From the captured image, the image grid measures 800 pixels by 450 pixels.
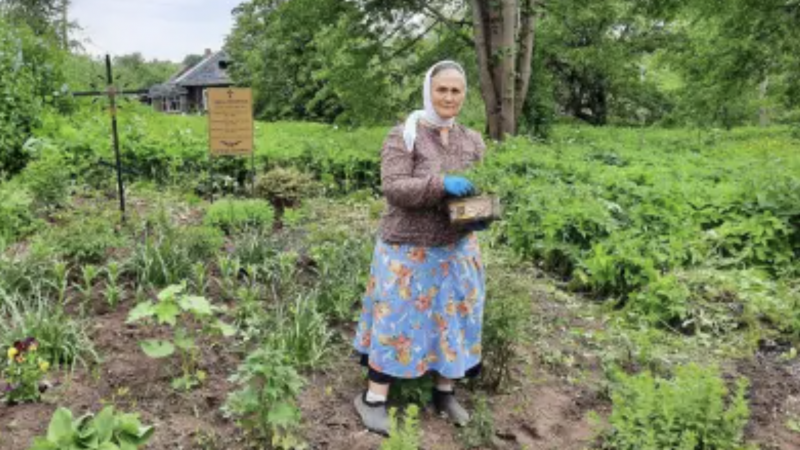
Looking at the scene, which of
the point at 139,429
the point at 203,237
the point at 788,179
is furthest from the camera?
the point at 788,179

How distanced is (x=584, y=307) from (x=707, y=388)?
225 cm

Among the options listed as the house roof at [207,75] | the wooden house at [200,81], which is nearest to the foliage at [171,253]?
the wooden house at [200,81]

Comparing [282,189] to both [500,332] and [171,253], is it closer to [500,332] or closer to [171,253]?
[171,253]

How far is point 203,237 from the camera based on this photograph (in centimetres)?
492

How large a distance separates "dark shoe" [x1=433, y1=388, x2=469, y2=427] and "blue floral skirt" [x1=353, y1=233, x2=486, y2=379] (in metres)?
0.21

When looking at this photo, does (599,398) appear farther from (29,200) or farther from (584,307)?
(29,200)

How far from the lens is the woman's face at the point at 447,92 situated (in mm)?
2912

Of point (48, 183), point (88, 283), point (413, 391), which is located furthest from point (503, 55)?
point (413, 391)

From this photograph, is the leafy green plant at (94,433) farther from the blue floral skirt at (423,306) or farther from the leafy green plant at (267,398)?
the blue floral skirt at (423,306)

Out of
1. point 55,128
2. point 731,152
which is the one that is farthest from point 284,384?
point 731,152

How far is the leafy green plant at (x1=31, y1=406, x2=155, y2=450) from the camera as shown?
7.06 ft

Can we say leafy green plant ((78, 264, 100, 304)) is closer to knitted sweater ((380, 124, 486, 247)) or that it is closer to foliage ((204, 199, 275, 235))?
foliage ((204, 199, 275, 235))

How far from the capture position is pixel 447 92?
2.93 m

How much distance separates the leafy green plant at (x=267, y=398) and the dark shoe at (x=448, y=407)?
0.78 meters
